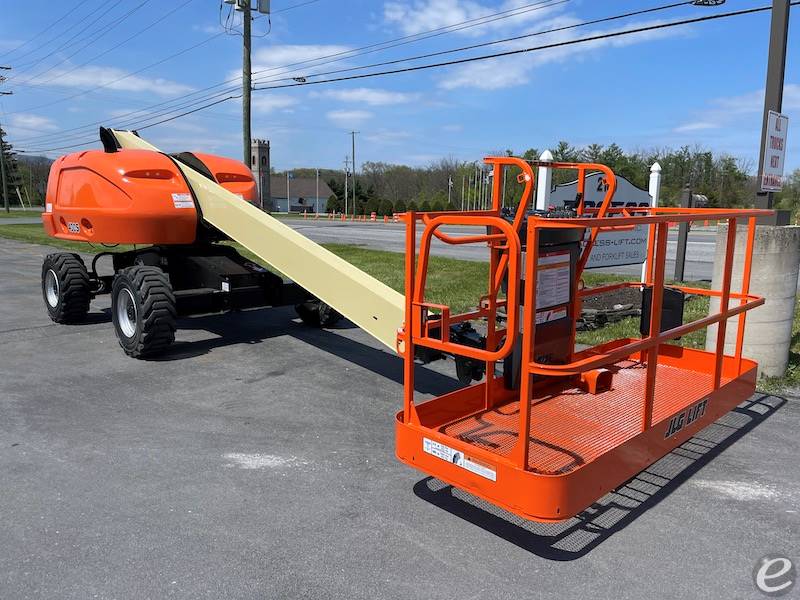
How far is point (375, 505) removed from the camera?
153 inches

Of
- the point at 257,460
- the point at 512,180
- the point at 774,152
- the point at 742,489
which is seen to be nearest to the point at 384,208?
the point at 512,180

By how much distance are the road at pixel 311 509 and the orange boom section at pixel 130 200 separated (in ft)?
6.85

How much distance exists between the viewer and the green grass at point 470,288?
291 inches

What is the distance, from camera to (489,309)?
4.54 metres

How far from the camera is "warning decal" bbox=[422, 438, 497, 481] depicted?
3430 mm

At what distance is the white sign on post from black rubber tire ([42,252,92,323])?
8534mm

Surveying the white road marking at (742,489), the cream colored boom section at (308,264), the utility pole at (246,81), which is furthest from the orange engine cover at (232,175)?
the utility pole at (246,81)

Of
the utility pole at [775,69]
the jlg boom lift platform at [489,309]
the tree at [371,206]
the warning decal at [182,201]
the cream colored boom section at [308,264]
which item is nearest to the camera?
the jlg boom lift platform at [489,309]

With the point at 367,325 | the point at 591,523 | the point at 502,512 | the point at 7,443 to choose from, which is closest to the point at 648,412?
the point at 591,523

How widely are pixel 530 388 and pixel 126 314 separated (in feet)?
18.9

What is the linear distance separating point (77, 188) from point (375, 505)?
6.30 m

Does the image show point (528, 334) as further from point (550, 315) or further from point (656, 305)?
point (550, 315)

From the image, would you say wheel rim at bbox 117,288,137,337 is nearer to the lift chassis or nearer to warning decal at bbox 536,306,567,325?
the lift chassis

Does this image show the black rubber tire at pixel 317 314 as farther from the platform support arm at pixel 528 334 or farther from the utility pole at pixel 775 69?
the platform support arm at pixel 528 334
